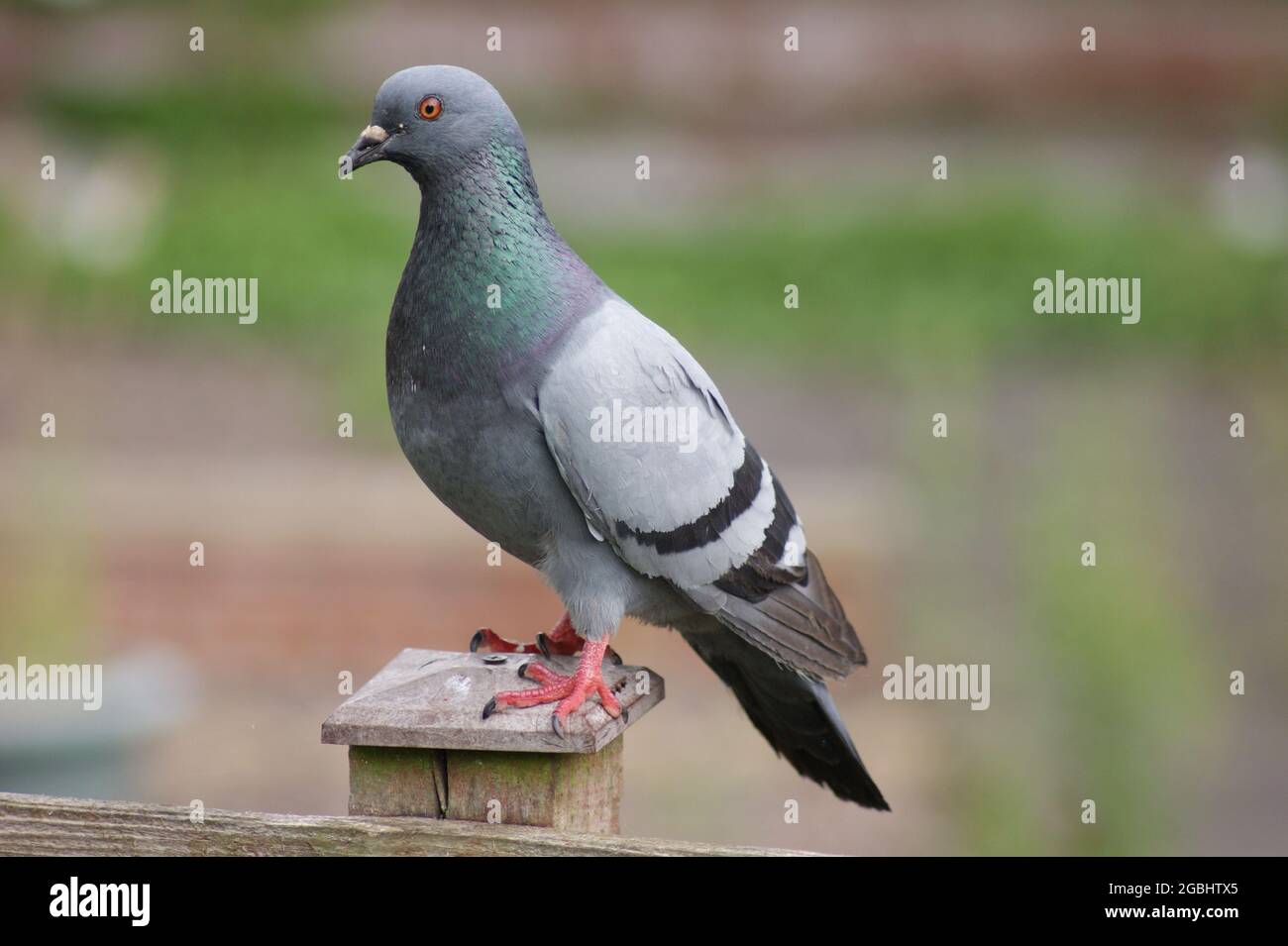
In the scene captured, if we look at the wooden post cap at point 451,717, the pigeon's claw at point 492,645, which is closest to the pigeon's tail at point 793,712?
the pigeon's claw at point 492,645

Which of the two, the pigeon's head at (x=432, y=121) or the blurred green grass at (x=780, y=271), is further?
the blurred green grass at (x=780, y=271)

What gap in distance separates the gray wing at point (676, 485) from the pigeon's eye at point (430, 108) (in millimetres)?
519

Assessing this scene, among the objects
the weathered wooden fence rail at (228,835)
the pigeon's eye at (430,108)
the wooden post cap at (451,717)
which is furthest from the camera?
the pigeon's eye at (430,108)

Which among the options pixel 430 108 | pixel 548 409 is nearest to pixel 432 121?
pixel 430 108

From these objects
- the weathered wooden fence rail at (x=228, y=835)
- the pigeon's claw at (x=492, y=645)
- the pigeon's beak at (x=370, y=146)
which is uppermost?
the pigeon's beak at (x=370, y=146)

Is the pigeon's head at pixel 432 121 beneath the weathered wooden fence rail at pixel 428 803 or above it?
above

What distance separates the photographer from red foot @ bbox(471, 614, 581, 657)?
355 centimetres

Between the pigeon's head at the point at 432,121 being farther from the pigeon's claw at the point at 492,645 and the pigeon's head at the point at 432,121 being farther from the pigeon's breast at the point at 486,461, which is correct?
the pigeon's claw at the point at 492,645

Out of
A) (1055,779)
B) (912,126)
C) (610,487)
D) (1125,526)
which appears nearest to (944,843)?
(1055,779)

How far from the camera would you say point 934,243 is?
435 inches

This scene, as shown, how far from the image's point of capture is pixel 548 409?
319 centimetres

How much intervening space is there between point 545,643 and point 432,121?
1172mm

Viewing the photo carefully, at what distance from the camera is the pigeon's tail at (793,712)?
11.6 ft

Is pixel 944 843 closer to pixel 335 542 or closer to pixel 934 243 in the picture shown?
pixel 335 542
